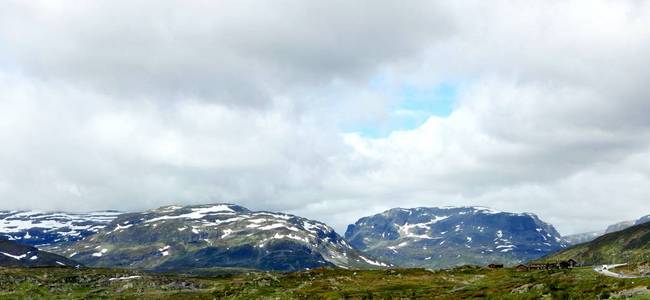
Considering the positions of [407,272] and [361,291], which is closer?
[361,291]

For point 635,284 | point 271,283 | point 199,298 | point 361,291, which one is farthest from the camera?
point 271,283

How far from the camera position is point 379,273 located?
615 feet

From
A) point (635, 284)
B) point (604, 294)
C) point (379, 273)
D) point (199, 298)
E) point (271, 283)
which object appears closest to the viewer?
point (604, 294)

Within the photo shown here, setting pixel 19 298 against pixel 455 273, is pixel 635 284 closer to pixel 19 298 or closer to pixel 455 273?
pixel 455 273

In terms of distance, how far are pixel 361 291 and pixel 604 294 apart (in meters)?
86.0

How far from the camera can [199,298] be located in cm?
16125

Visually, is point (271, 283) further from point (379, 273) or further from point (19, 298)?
point (19, 298)

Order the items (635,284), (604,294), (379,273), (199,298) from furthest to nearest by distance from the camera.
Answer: (379,273) → (199,298) → (635,284) → (604,294)

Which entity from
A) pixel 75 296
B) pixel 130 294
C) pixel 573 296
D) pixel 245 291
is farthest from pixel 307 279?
pixel 573 296

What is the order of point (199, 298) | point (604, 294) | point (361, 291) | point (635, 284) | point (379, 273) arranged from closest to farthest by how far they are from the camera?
point (604, 294) → point (635, 284) → point (361, 291) → point (199, 298) → point (379, 273)

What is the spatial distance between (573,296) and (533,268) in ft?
368

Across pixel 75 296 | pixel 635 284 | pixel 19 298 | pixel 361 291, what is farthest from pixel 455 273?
pixel 19 298

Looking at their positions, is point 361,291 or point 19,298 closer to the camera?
point 361,291

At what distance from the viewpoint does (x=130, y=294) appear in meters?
191
